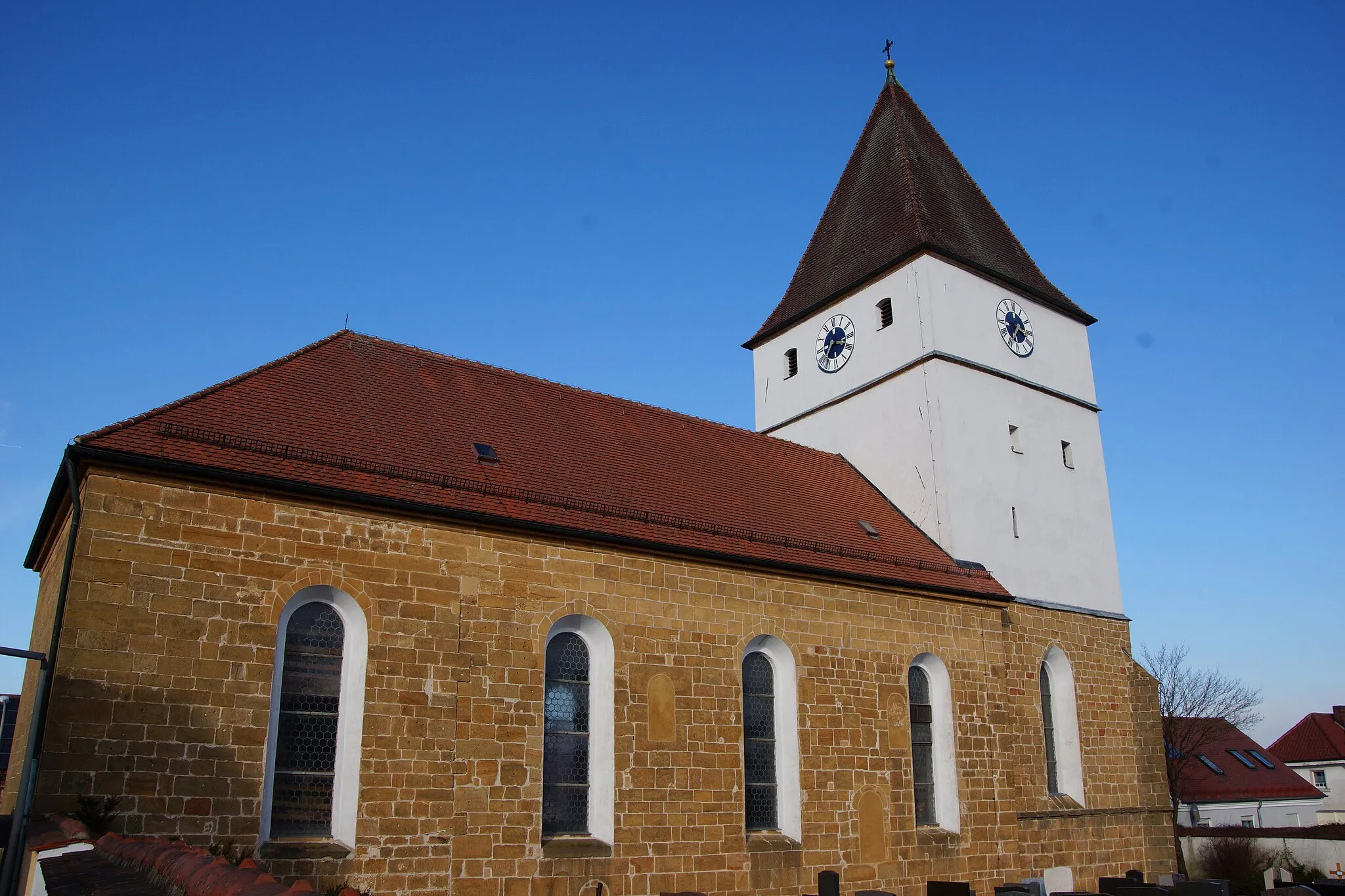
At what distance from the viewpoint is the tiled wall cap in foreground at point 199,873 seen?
13.3 feet

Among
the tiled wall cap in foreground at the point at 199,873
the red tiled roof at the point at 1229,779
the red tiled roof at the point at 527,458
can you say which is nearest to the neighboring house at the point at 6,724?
the red tiled roof at the point at 527,458

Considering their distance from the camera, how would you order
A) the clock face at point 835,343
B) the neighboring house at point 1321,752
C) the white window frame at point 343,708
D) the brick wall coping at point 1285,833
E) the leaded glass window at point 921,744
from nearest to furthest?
the white window frame at point 343,708, the leaded glass window at point 921,744, the clock face at point 835,343, the brick wall coping at point 1285,833, the neighboring house at point 1321,752

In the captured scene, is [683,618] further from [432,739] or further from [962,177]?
[962,177]

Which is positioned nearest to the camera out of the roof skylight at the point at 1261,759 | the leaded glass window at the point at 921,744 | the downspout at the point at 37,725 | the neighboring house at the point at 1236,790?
the downspout at the point at 37,725

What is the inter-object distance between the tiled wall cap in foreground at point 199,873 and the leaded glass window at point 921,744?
39.1 ft

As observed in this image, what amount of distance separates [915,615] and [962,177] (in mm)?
12645

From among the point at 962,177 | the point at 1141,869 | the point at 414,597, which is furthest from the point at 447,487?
the point at 962,177

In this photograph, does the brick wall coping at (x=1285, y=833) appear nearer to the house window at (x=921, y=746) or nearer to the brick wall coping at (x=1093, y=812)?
the brick wall coping at (x=1093, y=812)

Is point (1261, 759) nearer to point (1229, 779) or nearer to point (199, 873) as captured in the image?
point (1229, 779)

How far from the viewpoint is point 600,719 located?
13.2 metres

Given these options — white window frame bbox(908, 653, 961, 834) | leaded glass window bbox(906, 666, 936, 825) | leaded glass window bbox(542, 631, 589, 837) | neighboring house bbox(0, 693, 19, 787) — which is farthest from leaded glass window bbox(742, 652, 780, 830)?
neighboring house bbox(0, 693, 19, 787)

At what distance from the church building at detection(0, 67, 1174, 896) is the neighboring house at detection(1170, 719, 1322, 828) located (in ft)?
69.2

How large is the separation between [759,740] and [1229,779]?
106 feet

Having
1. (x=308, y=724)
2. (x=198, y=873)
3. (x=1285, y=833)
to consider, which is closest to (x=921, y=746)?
(x=308, y=724)
